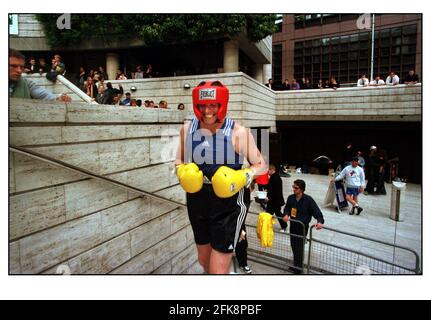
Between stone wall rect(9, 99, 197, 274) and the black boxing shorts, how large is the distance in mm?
875

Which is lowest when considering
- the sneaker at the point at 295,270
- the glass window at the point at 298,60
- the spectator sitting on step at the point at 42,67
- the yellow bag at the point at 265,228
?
the sneaker at the point at 295,270

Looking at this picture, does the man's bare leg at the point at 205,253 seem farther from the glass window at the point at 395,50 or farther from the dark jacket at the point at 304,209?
the glass window at the point at 395,50

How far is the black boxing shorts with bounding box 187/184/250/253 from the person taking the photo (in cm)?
257

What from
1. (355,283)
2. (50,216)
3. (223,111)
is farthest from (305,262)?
(50,216)

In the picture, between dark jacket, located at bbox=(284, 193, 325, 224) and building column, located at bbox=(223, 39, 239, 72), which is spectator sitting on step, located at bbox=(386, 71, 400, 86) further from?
dark jacket, located at bbox=(284, 193, 325, 224)

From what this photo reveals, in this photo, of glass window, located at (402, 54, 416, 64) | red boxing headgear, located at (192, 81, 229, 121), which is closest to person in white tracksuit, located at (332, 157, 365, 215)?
glass window, located at (402, 54, 416, 64)

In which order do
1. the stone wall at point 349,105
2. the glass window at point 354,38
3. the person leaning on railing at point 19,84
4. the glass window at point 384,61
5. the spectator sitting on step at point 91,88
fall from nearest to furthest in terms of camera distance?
1. the person leaning on railing at point 19,84
2. the glass window at point 354,38
3. the spectator sitting on step at point 91,88
4. the glass window at point 384,61
5. the stone wall at point 349,105

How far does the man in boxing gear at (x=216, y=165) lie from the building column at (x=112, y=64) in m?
4.69

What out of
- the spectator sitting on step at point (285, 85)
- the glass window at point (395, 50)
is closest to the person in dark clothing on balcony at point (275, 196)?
the glass window at point (395, 50)

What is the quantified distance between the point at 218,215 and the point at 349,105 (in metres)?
10.4

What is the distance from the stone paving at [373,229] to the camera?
175 inches

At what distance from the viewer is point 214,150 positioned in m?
2.53

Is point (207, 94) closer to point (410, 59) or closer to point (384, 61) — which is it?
point (410, 59)
